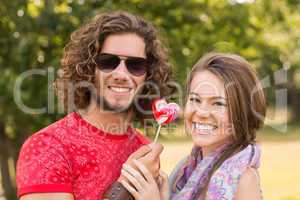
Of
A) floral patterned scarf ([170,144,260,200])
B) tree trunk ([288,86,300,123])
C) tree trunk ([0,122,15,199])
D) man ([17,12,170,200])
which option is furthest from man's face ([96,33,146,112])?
tree trunk ([288,86,300,123])

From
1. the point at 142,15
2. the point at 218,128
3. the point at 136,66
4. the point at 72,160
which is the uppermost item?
the point at 142,15

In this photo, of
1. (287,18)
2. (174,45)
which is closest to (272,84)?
(287,18)

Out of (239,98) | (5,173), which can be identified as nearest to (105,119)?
(239,98)

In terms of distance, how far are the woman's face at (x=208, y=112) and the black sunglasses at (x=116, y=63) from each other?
0.31m

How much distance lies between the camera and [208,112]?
3.00 meters

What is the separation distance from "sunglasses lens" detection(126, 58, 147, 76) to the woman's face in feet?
0.94

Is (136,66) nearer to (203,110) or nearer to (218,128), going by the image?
(203,110)

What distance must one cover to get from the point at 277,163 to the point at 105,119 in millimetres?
16260

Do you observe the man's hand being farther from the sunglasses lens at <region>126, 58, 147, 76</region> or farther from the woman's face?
the sunglasses lens at <region>126, 58, 147, 76</region>

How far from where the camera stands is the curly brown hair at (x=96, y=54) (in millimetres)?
3162

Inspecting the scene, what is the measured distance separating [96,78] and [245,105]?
82cm

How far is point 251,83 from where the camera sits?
9.86 feet

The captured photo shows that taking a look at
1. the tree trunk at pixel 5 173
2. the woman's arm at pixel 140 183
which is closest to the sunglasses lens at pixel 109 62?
the woman's arm at pixel 140 183

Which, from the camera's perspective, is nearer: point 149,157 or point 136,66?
point 149,157
